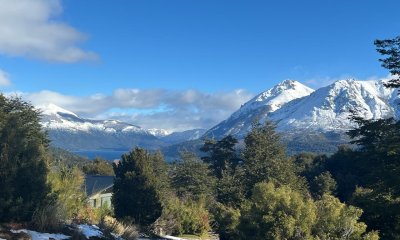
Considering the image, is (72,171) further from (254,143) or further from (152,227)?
(254,143)

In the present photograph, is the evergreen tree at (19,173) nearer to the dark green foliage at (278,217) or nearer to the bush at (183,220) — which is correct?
the dark green foliage at (278,217)

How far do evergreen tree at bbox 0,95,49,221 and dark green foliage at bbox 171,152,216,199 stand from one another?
28.5m

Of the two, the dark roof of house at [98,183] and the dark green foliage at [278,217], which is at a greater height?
the dark roof of house at [98,183]

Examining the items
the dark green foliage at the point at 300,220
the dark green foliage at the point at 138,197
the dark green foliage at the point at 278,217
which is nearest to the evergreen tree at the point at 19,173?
the dark green foliage at the point at 278,217

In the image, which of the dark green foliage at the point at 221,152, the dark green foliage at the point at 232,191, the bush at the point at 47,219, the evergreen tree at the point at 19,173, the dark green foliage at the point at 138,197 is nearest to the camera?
the evergreen tree at the point at 19,173

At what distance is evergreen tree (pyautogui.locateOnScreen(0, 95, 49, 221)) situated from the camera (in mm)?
12539

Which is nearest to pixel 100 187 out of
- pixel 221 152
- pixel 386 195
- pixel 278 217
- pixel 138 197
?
pixel 221 152

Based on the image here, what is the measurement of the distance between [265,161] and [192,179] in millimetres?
12835

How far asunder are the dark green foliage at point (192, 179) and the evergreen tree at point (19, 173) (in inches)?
1122

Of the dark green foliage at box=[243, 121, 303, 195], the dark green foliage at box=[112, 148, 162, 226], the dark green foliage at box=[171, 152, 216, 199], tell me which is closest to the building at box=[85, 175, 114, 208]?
the dark green foliage at box=[171, 152, 216, 199]

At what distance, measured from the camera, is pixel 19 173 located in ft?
43.2

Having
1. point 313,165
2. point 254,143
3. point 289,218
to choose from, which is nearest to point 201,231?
point 254,143

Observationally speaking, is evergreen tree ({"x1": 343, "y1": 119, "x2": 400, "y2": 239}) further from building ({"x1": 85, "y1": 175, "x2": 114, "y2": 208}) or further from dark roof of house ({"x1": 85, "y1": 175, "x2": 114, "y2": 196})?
building ({"x1": 85, "y1": 175, "x2": 114, "y2": 208})

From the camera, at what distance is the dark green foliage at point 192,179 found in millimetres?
43125
